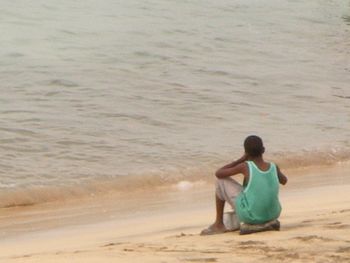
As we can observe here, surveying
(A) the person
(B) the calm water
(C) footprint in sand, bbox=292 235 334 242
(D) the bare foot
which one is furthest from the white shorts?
(B) the calm water

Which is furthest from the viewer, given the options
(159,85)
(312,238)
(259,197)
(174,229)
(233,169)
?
(159,85)

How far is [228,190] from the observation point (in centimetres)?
Result: 765

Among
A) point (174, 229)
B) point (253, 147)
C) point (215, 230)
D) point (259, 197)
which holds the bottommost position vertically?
point (174, 229)

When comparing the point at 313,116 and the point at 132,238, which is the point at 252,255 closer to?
the point at 132,238

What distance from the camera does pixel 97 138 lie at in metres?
12.3

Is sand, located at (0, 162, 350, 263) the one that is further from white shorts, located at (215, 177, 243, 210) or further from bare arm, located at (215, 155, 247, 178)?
bare arm, located at (215, 155, 247, 178)

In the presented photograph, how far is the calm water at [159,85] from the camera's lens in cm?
1177

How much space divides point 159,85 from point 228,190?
26.8ft

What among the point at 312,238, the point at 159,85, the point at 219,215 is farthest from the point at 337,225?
the point at 159,85

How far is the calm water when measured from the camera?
11.8 m

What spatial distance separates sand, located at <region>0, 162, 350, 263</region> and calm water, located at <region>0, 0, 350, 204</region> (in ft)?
2.74

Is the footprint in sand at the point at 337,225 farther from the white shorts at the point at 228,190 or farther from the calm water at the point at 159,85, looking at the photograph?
the calm water at the point at 159,85

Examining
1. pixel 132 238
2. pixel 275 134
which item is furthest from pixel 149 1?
pixel 132 238

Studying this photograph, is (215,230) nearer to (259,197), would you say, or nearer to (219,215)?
(219,215)
